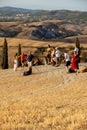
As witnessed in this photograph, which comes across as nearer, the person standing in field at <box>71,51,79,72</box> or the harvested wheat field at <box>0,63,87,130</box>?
the harvested wheat field at <box>0,63,87,130</box>

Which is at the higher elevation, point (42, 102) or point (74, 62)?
point (42, 102)

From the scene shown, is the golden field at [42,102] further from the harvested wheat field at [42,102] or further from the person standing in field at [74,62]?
the person standing in field at [74,62]

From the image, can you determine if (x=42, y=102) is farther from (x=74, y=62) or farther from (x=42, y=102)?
(x=74, y=62)

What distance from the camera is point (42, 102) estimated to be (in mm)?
19266

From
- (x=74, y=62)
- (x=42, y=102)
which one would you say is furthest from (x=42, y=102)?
(x=74, y=62)

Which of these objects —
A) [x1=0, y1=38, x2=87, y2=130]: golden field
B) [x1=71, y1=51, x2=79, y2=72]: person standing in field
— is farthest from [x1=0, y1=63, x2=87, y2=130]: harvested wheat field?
[x1=71, y1=51, x2=79, y2=72]: person standing in field

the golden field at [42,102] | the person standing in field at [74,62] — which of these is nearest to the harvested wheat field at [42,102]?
the golden field at [42,102]

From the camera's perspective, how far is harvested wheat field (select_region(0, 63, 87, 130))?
13.5 meters

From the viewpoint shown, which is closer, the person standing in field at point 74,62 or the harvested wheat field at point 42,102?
the harvested wheat field at point 42,102

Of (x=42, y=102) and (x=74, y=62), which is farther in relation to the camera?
(x=74, y=62)

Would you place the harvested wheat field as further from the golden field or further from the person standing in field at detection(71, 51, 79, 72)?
the person standing in field at detection(71, 51, 79, 72)

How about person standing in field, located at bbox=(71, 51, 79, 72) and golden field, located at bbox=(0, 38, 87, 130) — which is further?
person standing in field, located at bbox=(71, 51, 79, 72)

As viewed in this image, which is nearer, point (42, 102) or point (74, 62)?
point (42, 102)

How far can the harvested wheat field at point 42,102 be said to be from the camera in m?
13.5
